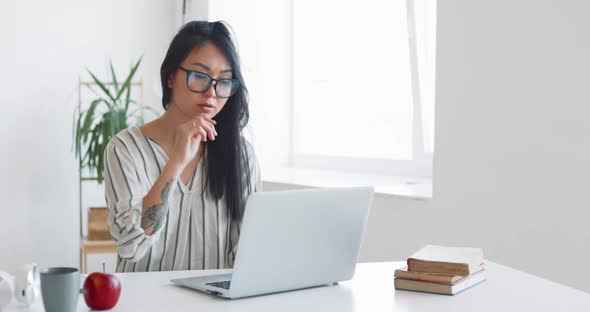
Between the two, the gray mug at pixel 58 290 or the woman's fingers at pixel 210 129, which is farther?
the woman's fingers at pixel 210 129

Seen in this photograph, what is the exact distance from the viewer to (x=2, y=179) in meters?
4.42

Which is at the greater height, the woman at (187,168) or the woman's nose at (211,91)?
the woman's nose at (211,91)

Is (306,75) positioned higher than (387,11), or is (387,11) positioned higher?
(387,11)

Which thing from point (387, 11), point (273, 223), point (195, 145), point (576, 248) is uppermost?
point (387, 11)

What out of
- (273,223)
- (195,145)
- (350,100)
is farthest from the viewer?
(350,100)

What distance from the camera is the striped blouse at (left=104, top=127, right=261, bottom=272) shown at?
2.02 metres

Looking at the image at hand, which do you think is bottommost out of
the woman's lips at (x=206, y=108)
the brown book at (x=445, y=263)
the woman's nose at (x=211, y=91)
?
the brown book at (x=445, y=263)

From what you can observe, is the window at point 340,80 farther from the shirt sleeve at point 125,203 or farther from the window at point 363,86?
the shirt sleeve at point 125,203

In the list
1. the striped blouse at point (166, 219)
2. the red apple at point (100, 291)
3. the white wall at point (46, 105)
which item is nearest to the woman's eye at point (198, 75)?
the striped blouse at point (166, 219)

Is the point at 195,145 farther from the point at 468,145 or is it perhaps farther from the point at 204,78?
the point at 468,145

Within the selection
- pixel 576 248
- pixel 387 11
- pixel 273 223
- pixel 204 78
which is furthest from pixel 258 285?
pixel 387 11

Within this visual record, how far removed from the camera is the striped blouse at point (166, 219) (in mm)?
2021

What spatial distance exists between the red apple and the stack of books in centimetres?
64

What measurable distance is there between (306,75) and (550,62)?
210 centimetres
